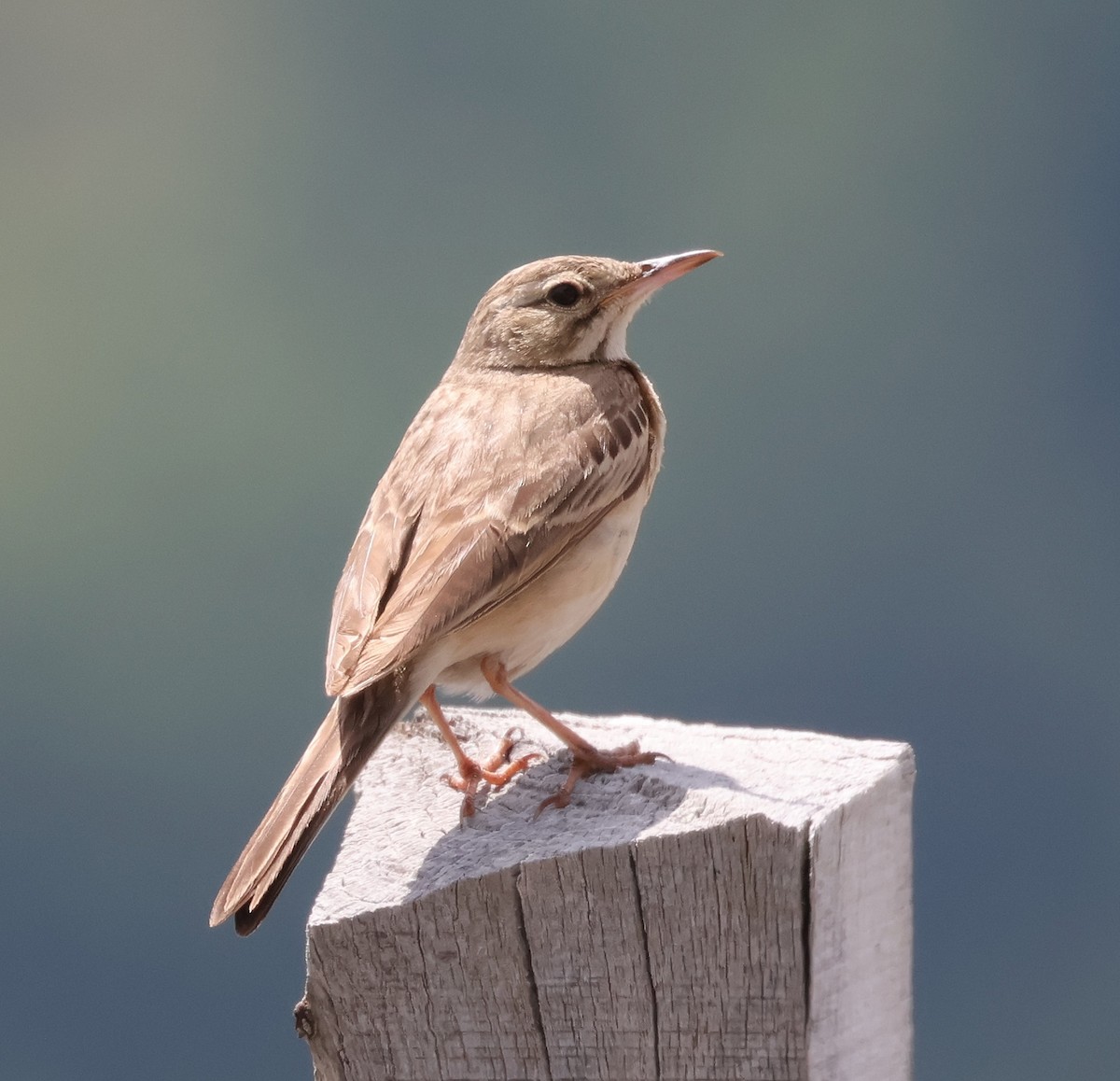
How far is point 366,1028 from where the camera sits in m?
3.25

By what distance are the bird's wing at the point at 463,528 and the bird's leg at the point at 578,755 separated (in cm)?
38

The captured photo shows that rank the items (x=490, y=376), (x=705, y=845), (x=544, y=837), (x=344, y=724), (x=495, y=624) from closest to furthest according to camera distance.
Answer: (x=705, y=845)
(x=544, y=837)
(x=344, y=724)
(x=495, y=624)
(x=490, y=376)

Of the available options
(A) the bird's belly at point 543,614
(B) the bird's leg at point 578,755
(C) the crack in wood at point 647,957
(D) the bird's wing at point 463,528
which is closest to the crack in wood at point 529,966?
(C) the crack in wood at point 647,957

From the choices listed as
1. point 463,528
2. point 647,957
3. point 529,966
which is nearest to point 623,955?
point 647,957

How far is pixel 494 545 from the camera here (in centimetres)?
434

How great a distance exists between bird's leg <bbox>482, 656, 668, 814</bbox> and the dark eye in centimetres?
173

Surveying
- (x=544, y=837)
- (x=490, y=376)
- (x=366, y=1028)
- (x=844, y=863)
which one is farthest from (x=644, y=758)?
(x=490, y=376)

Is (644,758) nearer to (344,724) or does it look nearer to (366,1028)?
(344,724)

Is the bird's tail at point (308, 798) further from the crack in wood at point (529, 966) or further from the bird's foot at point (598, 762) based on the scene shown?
the crack in wood at point (529, 966)

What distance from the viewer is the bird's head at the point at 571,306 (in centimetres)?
564

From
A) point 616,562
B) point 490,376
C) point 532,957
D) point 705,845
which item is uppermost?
point 490,376

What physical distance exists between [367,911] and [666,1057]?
70cm

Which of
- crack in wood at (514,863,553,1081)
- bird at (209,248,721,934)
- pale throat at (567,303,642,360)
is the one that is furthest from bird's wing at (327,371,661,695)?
crack in wood at (514,863,553,1081)

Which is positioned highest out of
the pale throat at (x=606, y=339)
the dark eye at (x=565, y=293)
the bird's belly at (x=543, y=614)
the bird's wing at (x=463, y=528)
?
the dark eye at (x=565, y=293)
